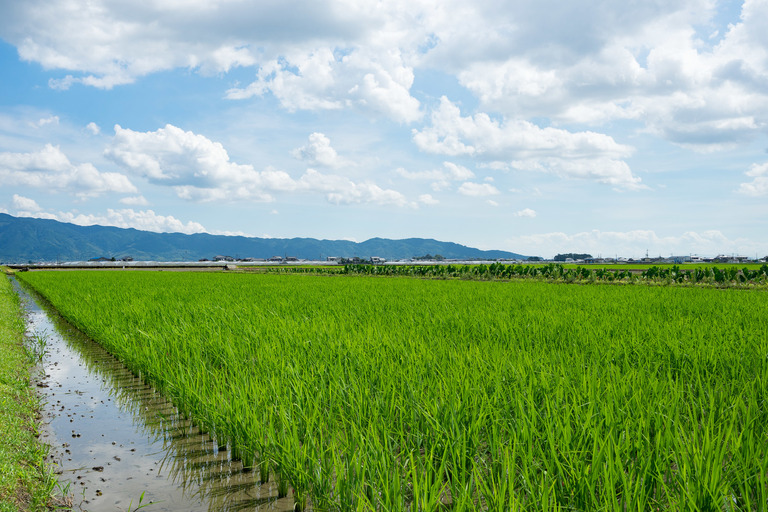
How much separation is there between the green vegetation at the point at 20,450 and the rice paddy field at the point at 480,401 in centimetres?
114

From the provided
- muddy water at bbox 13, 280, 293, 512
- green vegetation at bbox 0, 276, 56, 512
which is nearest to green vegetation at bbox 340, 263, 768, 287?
muddy water at bbox 13, 280, 293, 512

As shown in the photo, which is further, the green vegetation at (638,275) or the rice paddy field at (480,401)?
the green vegetation at (638,275)

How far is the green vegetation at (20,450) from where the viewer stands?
10.1 feet

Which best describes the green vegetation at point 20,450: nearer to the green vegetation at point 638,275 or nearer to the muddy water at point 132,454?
the muddy water at point 132,454

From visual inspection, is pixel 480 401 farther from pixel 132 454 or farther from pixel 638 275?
pixel 638 275

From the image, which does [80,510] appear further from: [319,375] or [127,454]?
[319,375]

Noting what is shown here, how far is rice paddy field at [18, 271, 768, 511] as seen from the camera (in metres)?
2.54

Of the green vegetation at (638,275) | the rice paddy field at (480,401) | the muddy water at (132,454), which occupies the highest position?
the green vegetation at (638,275)

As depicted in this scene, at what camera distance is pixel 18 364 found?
662 centimetres

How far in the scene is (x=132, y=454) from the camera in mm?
3973

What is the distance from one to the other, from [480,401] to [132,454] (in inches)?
113

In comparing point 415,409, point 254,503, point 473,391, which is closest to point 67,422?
point 254,503

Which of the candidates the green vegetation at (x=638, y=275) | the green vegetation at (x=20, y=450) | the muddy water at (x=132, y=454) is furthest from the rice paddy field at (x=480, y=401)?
the green vegetation at (x=638, y=275)

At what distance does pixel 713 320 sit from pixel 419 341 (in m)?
5.40
